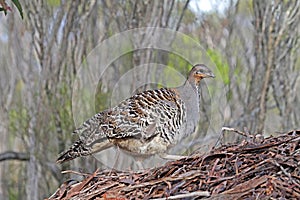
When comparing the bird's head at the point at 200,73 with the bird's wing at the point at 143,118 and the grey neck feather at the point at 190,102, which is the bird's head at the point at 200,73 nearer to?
the grey neck feather at the point at 190,102

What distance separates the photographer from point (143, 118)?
222cm

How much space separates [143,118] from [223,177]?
40.5 inches

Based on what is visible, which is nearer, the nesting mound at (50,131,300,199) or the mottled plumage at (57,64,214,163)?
the nesting mound at (50,131,300,199)

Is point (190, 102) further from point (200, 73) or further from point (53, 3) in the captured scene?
point (53, 3)

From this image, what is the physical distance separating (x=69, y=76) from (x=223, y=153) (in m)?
3.41

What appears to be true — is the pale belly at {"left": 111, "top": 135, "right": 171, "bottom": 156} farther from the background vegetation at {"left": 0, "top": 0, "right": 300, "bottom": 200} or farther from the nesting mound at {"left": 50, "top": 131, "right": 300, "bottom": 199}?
the background vegetation at {"left": 0, "top": 0, "right": 300, "bottom": 200}

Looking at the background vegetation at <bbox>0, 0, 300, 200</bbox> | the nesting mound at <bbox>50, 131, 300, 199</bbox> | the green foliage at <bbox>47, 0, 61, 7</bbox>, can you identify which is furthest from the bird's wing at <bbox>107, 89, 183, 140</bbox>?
the green foliage at <bbox>47, 0, 61, 7</bbox>

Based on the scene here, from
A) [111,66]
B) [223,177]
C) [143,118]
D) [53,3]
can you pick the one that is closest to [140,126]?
[143,118]

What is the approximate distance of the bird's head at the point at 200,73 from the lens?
2.27m

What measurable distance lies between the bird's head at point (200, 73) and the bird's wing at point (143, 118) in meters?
0.15

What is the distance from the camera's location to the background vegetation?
450 cm

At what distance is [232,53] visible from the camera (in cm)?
555

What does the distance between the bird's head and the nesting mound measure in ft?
2.91

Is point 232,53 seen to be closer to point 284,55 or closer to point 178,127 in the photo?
point 284,55
